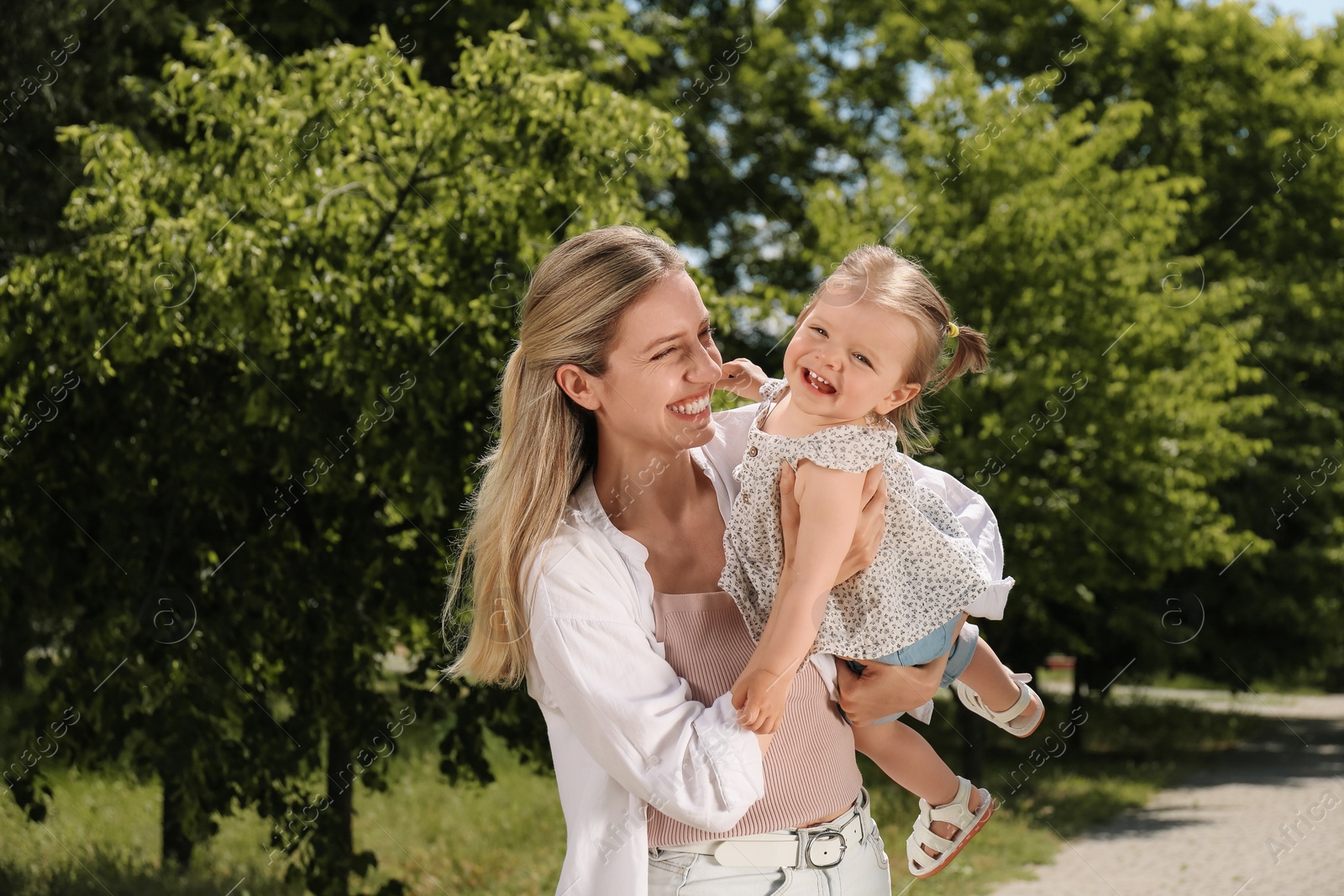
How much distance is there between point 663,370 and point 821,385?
27 centimetres

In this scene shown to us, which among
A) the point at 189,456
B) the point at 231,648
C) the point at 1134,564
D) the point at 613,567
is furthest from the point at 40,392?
the point at 1134,564

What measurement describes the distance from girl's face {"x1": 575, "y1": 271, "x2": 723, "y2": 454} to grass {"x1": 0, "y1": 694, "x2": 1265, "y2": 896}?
4.91m

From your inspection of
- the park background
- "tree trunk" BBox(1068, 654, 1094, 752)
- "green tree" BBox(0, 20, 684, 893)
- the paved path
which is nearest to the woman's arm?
the park background

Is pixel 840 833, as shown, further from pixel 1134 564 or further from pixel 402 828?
pixel 1134 564

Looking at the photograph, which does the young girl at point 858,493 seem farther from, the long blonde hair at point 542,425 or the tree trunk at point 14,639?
the tree trunk at point 14,639

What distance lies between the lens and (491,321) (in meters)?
6.01

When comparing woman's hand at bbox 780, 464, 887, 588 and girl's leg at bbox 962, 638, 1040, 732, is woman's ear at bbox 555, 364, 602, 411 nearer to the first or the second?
woman's hand at bbox 780, 464, 887, 588

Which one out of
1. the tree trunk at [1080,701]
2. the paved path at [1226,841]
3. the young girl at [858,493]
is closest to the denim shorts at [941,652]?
the young girl at [858,493]

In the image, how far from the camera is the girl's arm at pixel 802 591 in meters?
1.97

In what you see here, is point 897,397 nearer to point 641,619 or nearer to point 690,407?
point 690,407

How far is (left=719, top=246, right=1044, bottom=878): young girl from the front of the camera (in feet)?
6.87

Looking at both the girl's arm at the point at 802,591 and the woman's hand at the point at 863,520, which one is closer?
the girl's arm at the point at 802,591

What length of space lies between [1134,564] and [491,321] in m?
9.14

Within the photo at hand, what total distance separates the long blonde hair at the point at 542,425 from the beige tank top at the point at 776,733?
0.25 m
